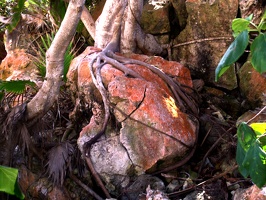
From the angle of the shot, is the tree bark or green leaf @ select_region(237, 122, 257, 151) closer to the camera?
green leaf @ select_region(237, 122, 257, 151)

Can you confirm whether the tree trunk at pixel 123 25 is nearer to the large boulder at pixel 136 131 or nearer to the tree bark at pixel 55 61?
the large boulder at pixel 136 131

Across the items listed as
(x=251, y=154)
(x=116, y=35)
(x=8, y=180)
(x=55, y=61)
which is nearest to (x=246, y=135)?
(x=251, y=154)

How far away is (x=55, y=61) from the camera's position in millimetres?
3328

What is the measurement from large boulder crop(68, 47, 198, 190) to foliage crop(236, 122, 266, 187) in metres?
1.55

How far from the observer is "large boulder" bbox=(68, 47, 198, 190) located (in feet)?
10.7

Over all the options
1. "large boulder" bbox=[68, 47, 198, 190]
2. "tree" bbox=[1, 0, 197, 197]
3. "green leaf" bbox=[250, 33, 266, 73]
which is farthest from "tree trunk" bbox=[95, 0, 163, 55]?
"green leaf" bbox=[250, 33, 266, 73]

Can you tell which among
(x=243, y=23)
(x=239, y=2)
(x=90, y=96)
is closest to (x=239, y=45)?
(x=243, y=23)

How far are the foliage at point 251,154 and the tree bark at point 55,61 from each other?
1935 millimetres

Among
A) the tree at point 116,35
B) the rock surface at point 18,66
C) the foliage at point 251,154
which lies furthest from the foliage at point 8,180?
the rock surface at point 18,66

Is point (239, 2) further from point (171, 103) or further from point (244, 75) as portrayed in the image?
point (171, 103)

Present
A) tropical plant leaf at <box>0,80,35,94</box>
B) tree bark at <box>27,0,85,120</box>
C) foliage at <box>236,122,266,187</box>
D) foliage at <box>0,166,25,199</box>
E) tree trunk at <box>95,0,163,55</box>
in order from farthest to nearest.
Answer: tree trunk at <box>95,0,163,55</box> < tropical plant leaf at <box>0,80,35,94</box> < tree bark at <box>27,0,85,120</box> < foliage at <box>0,166,25,199</box> < foliage at <box>236,122,266,187</box>

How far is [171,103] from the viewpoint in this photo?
11.7ft

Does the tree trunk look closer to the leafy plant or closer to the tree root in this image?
the tree root

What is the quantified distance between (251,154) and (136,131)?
1.80m
